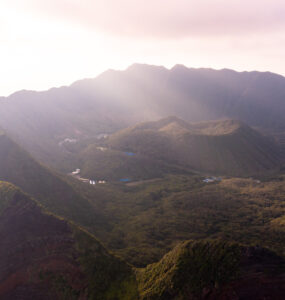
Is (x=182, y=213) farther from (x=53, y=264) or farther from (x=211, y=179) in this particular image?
(x=53, y=264)

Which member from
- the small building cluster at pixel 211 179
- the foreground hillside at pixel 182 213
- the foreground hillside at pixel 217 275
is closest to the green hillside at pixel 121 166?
the foreground hillside at pixel 182 213

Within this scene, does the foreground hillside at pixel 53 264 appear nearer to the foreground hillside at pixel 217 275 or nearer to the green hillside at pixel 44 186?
the foreground hillside at pixel 217 275

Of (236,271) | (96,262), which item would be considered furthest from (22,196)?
(236,271)

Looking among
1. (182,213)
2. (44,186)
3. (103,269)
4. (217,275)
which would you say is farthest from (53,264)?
(182,213)

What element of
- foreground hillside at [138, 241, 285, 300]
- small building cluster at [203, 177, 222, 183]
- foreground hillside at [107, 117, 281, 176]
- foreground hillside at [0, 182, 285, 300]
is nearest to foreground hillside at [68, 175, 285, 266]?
small building cluster at [203, 177, 222, 183]

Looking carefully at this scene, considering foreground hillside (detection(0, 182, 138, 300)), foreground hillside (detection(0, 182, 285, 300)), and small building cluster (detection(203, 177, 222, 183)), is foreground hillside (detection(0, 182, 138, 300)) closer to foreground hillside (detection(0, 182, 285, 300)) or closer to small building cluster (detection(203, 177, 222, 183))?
foreground hillside (detection(0, 182, 285, 300))
